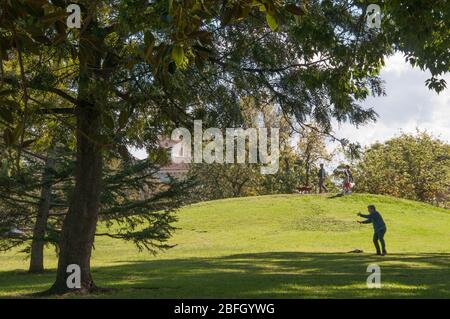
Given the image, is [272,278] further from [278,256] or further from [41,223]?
[278,256]

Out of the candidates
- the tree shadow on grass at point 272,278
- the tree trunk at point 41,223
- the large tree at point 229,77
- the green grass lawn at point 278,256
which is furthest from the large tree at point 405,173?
the large tree at point 229,77

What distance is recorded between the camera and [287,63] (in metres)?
11.5

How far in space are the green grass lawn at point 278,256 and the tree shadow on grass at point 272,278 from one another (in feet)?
0.07

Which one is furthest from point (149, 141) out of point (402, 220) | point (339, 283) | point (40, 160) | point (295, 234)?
point (402, 220)

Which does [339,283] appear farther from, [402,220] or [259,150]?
[402,220]

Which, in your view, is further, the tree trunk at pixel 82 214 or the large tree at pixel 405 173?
the large tree at pixel 405 173

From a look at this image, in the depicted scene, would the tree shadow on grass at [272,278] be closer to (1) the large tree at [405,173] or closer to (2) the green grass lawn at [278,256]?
(2) the green grass lawn at [278,256]

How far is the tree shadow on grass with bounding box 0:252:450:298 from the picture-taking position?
35.1ft

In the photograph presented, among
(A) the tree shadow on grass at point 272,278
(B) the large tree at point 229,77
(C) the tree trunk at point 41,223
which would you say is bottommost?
(A) the tree shadow on grass at point 272,278

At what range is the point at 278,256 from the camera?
73.7 feet

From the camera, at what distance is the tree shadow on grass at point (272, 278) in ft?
35.1

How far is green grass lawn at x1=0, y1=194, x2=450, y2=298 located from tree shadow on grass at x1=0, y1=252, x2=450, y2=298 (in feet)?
0.07
